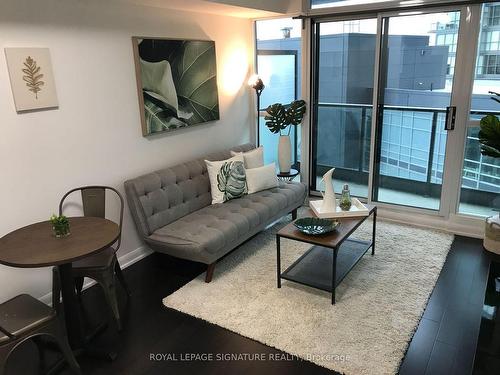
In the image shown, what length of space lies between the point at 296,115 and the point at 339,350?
291 cm

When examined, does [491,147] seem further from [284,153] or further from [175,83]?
[175,83]

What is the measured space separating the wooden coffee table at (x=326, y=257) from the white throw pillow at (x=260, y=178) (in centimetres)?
82

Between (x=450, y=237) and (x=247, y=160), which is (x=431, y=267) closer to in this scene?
(x=450, y=237)

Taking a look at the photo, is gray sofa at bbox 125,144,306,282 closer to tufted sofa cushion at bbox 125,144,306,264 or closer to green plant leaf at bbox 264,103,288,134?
tufted sofa cushion at bbox 125,144,306,264

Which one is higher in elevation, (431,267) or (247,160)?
(247,160)

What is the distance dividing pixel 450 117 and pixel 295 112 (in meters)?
1.62

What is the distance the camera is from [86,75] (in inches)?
121

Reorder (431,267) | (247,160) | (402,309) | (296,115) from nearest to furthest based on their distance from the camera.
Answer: (402,309) < (431,267) < (247,160) < (296,115)

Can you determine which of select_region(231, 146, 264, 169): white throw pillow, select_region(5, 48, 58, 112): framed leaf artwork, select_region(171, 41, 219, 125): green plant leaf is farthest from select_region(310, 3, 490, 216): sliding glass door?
select_region(5, 48, 58, 112): framed leaf artwork

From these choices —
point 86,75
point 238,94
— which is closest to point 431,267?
point 238,94

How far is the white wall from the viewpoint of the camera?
2682 mm

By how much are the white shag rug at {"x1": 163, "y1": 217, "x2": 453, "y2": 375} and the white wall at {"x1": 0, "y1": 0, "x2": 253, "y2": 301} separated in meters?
1.06

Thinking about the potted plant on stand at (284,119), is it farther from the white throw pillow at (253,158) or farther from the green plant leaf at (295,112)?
the white throw pillow at (253,158)

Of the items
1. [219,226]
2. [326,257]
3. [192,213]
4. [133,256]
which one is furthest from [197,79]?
[326,257]
